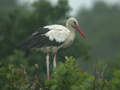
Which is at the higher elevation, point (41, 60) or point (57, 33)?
point (57, 33)

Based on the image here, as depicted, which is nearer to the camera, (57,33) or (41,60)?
(57,33)

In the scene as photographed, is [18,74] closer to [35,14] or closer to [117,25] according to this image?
[35,14]

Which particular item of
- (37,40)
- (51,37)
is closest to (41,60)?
(51,37)

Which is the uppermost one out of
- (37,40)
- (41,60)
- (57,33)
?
(57,33)

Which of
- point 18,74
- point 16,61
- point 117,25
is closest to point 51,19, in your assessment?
point 16,61

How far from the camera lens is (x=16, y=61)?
1179 centimetres

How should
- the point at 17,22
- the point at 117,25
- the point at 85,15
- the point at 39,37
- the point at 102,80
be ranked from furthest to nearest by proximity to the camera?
the point at 85,15 < the point at 117,25 < the point at 17,22 < the point at 39,37 < the point at 102,80

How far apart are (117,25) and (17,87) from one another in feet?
122

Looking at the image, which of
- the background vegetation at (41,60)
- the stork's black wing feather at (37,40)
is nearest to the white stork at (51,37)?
the stork's black wing feather at (37,40)

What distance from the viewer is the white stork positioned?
25.5ft

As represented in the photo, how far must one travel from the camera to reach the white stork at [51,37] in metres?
7.78

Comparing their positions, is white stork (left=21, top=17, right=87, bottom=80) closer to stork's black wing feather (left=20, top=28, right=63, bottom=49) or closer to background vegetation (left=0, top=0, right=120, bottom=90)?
stork's black wing feather (left=20, top=28, right=63, bottom=49)

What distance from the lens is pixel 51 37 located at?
795 cm

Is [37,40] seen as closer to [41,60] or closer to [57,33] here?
[57,33]
